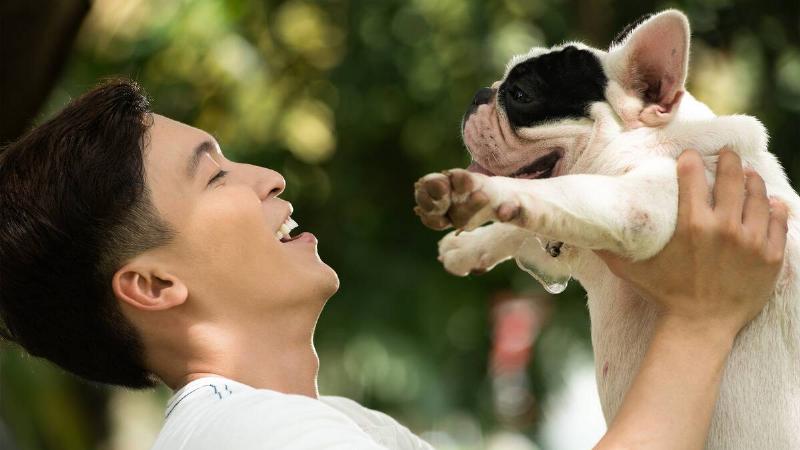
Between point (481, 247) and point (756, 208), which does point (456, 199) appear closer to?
point (756, 208)

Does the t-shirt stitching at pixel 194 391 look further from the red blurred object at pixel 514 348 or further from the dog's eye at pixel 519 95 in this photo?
the red blurred object at pixel 514 348

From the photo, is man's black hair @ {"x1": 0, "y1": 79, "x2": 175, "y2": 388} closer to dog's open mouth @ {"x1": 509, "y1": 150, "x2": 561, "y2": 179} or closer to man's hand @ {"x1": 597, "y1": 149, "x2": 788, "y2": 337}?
dog's open mouth @ {"x1": 509, "y1": 150, "x2": 561, "y2": 179}

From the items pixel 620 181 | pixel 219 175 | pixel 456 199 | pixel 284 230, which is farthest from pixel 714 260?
pixel 219 175

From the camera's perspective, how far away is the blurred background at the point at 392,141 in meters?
6.13

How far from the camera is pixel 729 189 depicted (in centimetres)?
232

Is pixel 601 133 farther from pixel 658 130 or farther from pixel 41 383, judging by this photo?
pixel 41 383

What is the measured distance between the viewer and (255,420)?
1997 millimetres

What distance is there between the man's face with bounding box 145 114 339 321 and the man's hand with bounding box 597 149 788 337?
722 millimetres

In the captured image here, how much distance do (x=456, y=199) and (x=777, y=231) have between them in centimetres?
76

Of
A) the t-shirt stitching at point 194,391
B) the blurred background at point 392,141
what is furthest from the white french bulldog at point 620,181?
the blurred background at point 392,141

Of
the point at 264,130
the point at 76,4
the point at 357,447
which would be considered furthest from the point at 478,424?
the point at 357,447

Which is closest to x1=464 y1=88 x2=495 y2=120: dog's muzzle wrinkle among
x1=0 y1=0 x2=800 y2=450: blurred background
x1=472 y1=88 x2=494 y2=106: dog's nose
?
x1=472 y1=88 x2=494 y2=106: dog's nose

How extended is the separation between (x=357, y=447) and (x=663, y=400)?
0.64 meters

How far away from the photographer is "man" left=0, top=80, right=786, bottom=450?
231 centimetres
